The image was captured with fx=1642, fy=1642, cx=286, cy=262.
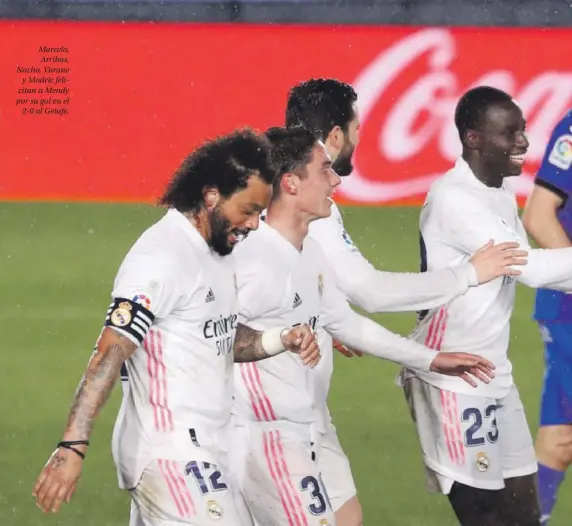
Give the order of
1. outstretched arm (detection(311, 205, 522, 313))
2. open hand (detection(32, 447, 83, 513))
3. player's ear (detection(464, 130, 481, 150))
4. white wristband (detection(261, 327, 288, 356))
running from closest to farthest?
open hand (detection(32, 447, 83, 513))
white wristband (detection(261, 327, 288, 356))
outstretched arm (detection(311, 205, 522, 313))
player's ear (detection(464, 130, 481, 150))

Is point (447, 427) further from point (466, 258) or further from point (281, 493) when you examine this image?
point (281, 493)

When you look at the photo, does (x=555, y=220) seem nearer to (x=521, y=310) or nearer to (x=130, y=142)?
(x=521, y=310)

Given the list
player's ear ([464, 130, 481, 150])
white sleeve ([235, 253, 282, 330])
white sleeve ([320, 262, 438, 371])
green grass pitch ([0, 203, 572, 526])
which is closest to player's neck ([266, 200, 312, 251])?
white sleeve ([235, 253, 282, 330])

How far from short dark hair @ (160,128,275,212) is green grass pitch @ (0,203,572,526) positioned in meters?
2.74

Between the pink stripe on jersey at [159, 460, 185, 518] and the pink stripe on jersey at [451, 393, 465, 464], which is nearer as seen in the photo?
the pink stripe on jersey at [159, 460, 185, 518]

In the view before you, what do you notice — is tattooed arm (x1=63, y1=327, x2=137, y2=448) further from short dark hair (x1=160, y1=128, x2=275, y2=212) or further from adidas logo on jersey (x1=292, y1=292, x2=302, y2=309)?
adidas logo on jersey (x1=292, y1=292, x2=302, y2=309)

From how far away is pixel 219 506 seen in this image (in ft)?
17.4

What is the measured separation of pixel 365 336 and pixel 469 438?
24.8 inches

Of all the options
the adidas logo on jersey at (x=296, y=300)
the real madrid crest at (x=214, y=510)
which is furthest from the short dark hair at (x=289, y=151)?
the real madrid crest at (x=214, y=510)

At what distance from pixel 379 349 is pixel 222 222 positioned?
1.29 meters

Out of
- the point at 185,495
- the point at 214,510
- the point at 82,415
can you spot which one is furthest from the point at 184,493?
the point at 82,415

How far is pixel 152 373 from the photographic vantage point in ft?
17.4

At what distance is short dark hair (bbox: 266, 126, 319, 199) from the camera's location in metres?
6.12

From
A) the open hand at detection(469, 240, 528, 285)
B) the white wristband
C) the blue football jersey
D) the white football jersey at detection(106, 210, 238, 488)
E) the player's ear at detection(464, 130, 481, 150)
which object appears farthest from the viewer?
the blue football jersey
